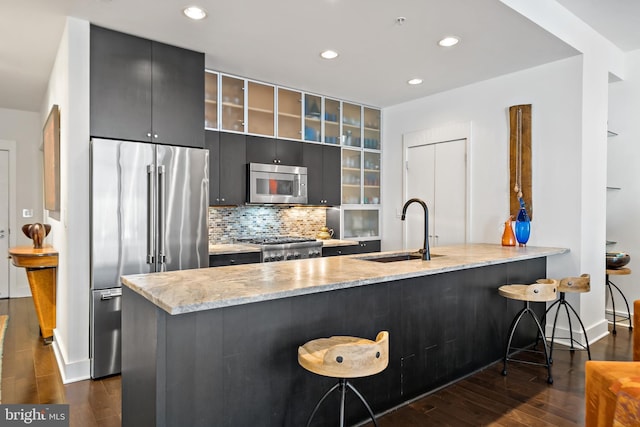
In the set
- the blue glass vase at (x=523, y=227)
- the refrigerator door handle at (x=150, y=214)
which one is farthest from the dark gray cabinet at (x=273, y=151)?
the blue glass vase at (x=523, y=227)

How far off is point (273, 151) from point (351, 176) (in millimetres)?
1343

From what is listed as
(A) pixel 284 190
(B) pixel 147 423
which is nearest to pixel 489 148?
(A) pixel 284 190

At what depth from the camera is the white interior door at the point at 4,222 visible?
5.81m

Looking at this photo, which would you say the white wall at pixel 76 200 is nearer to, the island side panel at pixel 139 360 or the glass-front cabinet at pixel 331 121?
the island side panel at pixel 139 360

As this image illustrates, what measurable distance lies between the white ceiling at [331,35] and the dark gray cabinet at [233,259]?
1904 millimetres

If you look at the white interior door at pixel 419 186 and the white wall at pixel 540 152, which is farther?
the white interior door at pixel 419 186

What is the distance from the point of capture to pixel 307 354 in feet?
5.75

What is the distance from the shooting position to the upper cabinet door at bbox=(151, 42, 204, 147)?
3.42 m

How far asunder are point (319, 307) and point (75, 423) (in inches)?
65.1

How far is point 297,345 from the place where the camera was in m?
2.00

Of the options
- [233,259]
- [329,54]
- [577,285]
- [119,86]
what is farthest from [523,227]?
[119,86]

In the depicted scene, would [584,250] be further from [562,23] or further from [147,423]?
[147,423]

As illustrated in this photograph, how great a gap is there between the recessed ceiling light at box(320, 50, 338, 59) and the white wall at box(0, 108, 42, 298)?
15.6 ft

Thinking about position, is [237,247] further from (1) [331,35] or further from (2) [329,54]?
(1) [331,35]
